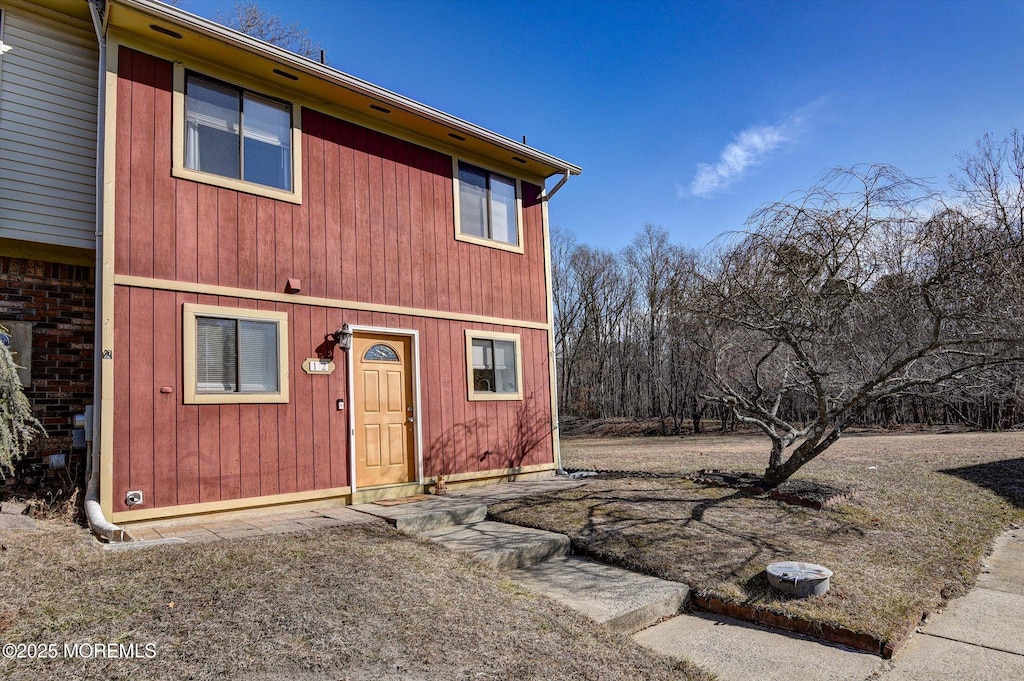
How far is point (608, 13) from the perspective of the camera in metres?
9.91

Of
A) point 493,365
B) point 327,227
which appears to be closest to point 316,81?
point 327,227

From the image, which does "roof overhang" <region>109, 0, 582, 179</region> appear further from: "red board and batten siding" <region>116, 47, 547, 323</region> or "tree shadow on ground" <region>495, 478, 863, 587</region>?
"tree shadow on ground" <region>495, 478, 863, 587</region>

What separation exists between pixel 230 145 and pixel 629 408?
77.2ft

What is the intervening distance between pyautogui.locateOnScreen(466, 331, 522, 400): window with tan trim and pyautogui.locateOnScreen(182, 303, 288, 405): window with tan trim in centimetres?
266

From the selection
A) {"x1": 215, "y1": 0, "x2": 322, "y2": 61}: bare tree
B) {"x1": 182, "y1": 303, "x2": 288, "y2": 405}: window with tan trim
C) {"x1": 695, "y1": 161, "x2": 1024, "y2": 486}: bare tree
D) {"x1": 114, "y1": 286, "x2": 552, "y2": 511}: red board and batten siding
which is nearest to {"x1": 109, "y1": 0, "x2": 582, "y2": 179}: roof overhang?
{"x1": 114, "y1": 286, "x2": 552, "y2": 511}: red board and batten siding

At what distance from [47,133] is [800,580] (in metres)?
8.05

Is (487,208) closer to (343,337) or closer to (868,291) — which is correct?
(343,337)

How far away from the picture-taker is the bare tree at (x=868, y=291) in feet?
19.0

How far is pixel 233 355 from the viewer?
612 centimetres

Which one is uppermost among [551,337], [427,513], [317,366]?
[551,337]

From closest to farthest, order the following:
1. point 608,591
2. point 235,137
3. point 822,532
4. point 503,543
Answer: point 608,591 < point 503,543 < point 822,532 < point 235,137

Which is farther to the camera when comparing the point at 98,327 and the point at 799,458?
the point at 799,458

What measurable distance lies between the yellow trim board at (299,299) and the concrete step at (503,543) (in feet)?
9.19
